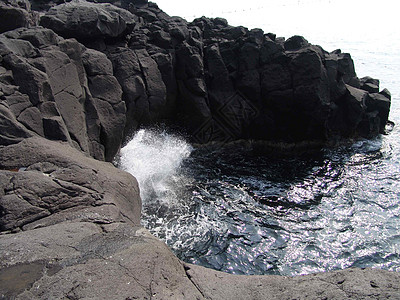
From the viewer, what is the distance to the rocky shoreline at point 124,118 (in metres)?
5.52

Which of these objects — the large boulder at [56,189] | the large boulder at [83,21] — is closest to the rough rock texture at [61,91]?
the large boulder at [56,189]

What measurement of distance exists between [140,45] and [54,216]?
13367mm

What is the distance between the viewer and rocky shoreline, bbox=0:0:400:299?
552 centimetres

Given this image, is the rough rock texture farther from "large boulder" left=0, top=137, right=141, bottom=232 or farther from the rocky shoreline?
"large boulder" left=0, top=137, right=141, bottom=232

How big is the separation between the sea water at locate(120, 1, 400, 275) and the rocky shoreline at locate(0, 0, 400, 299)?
5.61 feet

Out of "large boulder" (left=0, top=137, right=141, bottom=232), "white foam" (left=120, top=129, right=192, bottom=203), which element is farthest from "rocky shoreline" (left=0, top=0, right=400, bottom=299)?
"white foam" (left=120, top=129, right=192, bottom=203)

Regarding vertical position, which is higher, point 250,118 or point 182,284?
point 182,284

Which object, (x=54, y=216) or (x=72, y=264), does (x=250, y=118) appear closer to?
(x=54, y=216)

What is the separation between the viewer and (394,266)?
11.1 m

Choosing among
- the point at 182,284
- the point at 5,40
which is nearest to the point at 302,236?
the point at 182,284

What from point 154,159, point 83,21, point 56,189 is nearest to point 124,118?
point 154,159

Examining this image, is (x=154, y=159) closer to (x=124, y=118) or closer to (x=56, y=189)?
(x=124, y=118)

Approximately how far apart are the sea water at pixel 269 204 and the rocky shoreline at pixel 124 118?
1.71 m

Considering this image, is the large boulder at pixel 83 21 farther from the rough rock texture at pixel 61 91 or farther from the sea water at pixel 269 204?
the sea water at pixel 269 204
